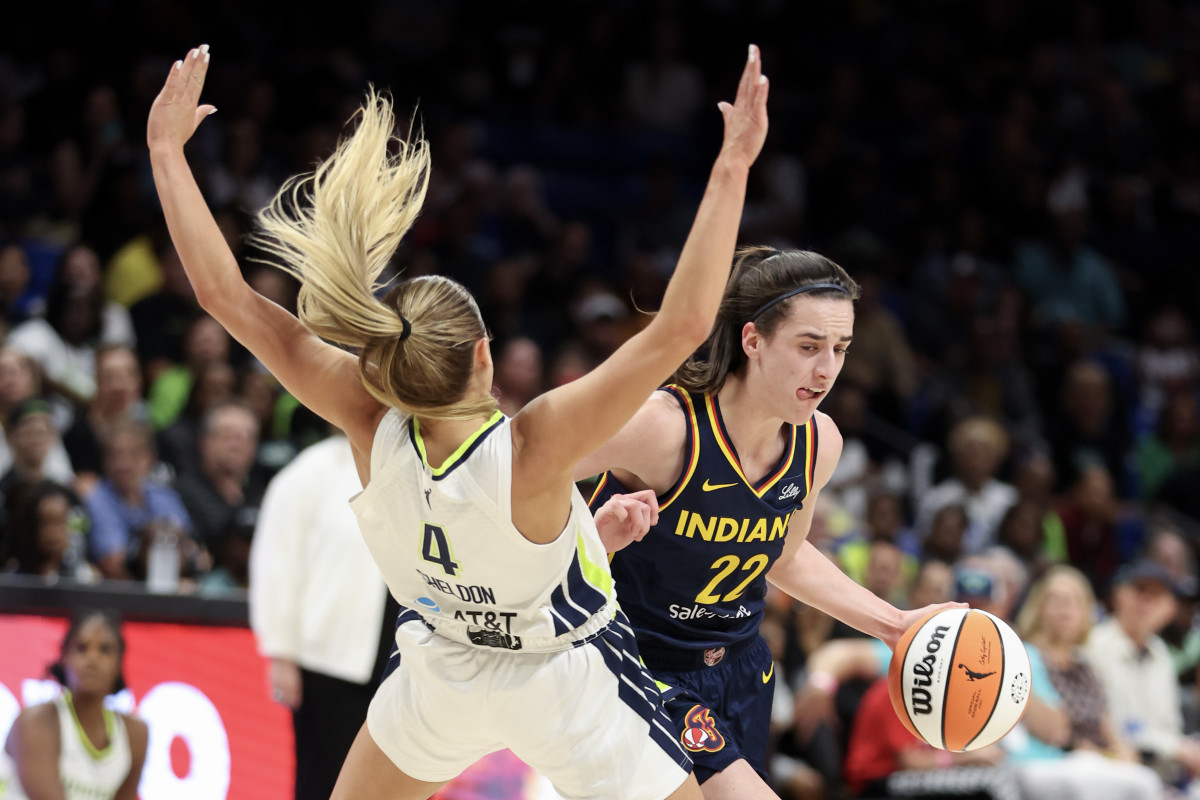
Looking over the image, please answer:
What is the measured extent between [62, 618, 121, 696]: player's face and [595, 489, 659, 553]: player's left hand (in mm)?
3073

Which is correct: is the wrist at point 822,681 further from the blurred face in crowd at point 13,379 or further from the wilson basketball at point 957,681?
the blurred face in crowd at point 13,379

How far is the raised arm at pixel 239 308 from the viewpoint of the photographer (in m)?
3.15

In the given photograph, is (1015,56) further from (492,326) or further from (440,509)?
(440,509)

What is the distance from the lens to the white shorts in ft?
10.2

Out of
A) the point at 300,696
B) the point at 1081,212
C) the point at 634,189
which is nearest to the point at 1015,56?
the point at 1081,212

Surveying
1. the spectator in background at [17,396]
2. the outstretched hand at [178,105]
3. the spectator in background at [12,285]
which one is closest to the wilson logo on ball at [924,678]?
the outstretched hand at [178,105]

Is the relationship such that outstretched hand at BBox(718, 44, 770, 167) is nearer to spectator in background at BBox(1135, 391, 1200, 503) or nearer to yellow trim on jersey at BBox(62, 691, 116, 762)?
yellow trim on jersey at BBox(62, 691, 116, 762)

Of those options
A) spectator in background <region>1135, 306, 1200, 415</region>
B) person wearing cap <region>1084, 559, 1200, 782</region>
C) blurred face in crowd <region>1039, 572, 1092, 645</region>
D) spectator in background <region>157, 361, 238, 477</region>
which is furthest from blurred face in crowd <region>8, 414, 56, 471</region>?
spectator in background <region>1135, 306, 1200, 415</region>

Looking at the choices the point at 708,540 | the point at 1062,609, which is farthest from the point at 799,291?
the point at 1062,609

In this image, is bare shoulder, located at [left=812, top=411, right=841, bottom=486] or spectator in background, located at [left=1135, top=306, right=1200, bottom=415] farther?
spectator in background, located at [left=1135, top=306, right=1200, bottom=415]

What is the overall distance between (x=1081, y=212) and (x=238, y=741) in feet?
27.9

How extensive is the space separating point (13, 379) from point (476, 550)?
474 centimetres

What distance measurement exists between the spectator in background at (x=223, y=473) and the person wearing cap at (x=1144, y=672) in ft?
14.7

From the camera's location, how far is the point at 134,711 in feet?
18.5
